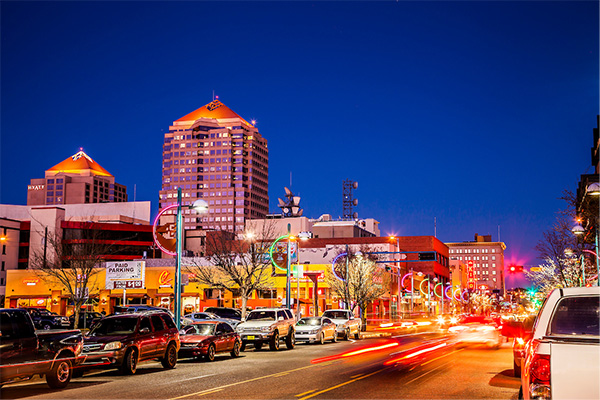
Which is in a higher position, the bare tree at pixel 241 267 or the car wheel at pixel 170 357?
the bare tree at pixel 241 267

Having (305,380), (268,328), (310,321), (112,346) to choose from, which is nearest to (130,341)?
(112,346)

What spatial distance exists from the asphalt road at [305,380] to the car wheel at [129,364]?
258 millimetres

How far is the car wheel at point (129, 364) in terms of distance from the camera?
18.3 meters

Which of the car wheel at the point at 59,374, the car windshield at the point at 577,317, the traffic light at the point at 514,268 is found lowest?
the car wheel at the point at 59,374

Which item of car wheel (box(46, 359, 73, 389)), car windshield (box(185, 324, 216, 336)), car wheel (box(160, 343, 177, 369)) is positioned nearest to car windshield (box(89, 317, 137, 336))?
car wheel (box(160, 343, 177, 369))

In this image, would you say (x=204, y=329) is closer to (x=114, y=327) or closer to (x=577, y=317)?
(x=114, y=327)

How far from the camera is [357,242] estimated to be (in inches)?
4695

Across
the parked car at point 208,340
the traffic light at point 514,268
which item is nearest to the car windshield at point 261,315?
the parked car at point 208,340

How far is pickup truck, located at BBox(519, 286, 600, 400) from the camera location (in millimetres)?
5984

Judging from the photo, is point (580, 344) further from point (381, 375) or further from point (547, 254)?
point (547, 254)

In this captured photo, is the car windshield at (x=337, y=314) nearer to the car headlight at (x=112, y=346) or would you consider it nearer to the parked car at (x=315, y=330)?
the parked car at (x=315, y=330)

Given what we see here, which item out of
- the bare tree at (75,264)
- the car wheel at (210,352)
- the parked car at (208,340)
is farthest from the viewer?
the bare tree at (75,264)

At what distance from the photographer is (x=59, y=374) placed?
15.4 metres

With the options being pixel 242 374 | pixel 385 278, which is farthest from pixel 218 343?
pixel 385 278
